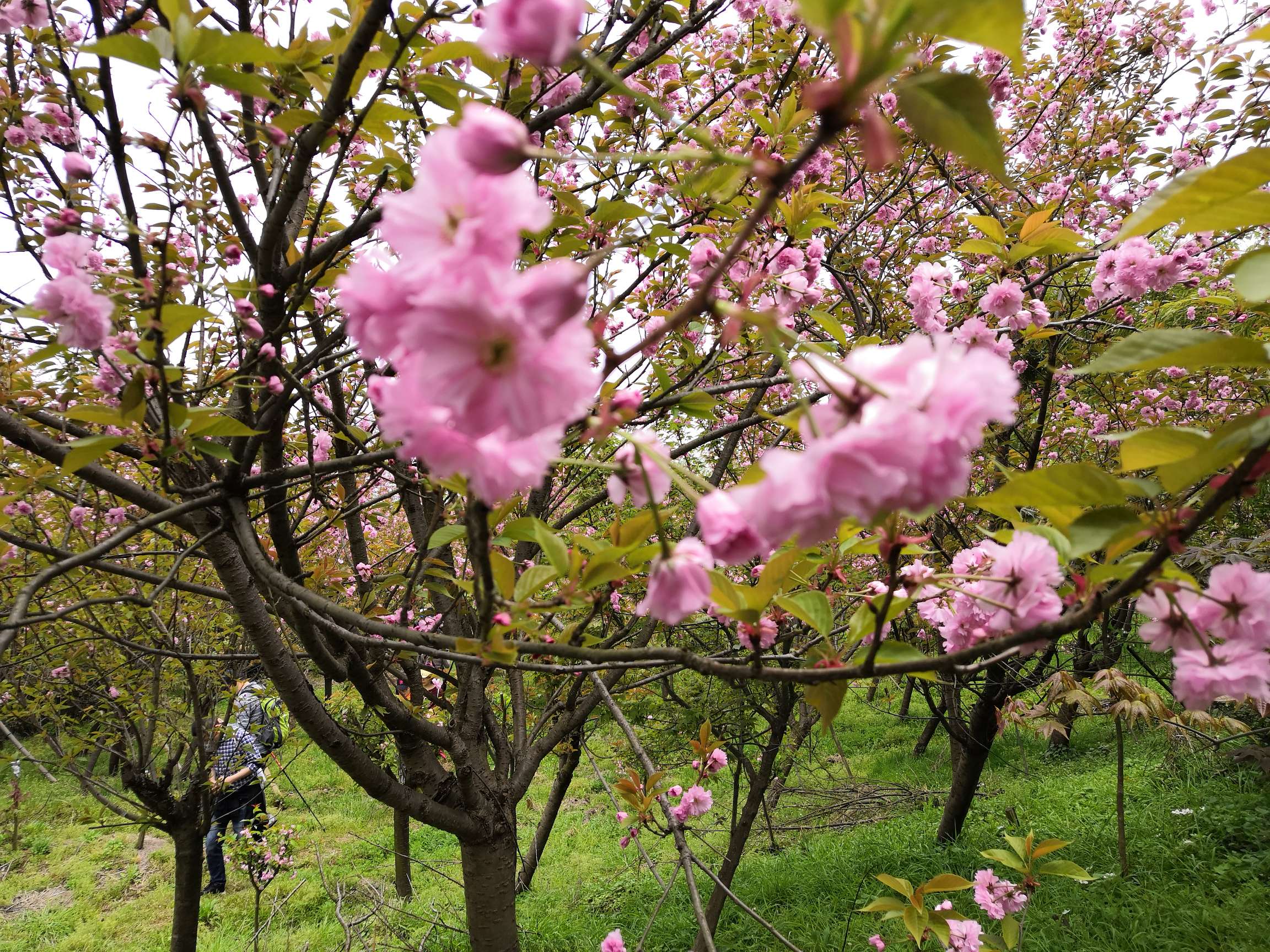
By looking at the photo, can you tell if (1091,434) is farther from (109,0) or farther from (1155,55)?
(109,0)

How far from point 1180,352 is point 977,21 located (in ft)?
1.20

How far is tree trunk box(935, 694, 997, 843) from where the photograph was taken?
401cm

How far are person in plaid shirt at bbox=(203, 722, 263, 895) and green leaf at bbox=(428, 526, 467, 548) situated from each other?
11.7 ft

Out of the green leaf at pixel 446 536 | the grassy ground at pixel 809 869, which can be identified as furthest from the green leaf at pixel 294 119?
the grassy ground at pixel 809 869

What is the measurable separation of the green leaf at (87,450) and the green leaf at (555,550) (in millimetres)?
614

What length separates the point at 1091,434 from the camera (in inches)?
198

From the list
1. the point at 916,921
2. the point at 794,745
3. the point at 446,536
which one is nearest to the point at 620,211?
the point at 446,536

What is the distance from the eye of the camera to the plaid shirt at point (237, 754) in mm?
4027

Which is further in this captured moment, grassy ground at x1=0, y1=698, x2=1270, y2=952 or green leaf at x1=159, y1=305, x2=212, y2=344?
grassy ground at x1=0, y1=698, x2=1270, y2=952

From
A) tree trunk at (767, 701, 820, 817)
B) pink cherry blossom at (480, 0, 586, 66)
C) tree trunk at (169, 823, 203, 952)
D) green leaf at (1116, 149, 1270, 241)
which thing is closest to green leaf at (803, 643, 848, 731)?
green leaf at (1116, 149, 1270, 241)

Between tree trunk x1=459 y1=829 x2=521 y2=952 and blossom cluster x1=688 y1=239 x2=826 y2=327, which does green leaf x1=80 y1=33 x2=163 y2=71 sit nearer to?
blossom cluster x1=688 y1=239 x2=826 y2=327

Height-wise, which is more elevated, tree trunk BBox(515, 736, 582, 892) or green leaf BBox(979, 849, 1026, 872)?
tree trunk BBox(515, 736, 582, 892)

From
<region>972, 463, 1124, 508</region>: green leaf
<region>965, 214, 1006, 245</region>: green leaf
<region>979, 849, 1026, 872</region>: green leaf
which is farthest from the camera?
<region>979, 849, 1026, 872</region>: green leaf

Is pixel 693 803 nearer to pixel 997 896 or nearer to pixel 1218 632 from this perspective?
pixel 997 896
